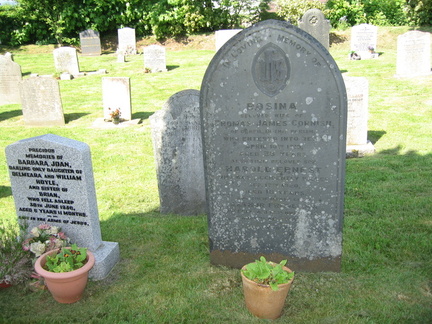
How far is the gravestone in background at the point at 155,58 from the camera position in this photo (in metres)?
19.7

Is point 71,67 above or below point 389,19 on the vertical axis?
below

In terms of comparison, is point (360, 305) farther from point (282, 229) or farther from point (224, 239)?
point (224, 239)

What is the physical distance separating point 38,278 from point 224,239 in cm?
197

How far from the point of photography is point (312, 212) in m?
4.12

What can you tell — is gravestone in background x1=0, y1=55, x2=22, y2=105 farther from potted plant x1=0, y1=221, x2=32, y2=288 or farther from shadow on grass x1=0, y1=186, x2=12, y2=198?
potted plant x1=0, y1=221, x2=32, y2=288

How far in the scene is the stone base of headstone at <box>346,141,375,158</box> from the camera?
8211mm

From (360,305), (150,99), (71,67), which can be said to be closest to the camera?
(360,305)

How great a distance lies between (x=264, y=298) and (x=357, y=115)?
569 centimetres

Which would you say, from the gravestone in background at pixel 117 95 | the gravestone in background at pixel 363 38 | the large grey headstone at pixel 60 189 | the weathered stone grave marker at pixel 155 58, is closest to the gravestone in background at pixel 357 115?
the large grey headstone at pixel 60 189

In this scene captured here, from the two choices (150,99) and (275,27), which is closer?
(275,27)

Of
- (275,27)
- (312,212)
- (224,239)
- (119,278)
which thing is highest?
(275,27)

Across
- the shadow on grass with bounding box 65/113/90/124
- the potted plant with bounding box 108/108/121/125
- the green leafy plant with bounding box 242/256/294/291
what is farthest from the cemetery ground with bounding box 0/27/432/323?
the shadow on grass with bounding box 65/113/90/124

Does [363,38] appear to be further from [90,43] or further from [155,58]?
[90,43]

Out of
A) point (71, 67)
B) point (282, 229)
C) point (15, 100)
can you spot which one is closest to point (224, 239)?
point (282, 229)
